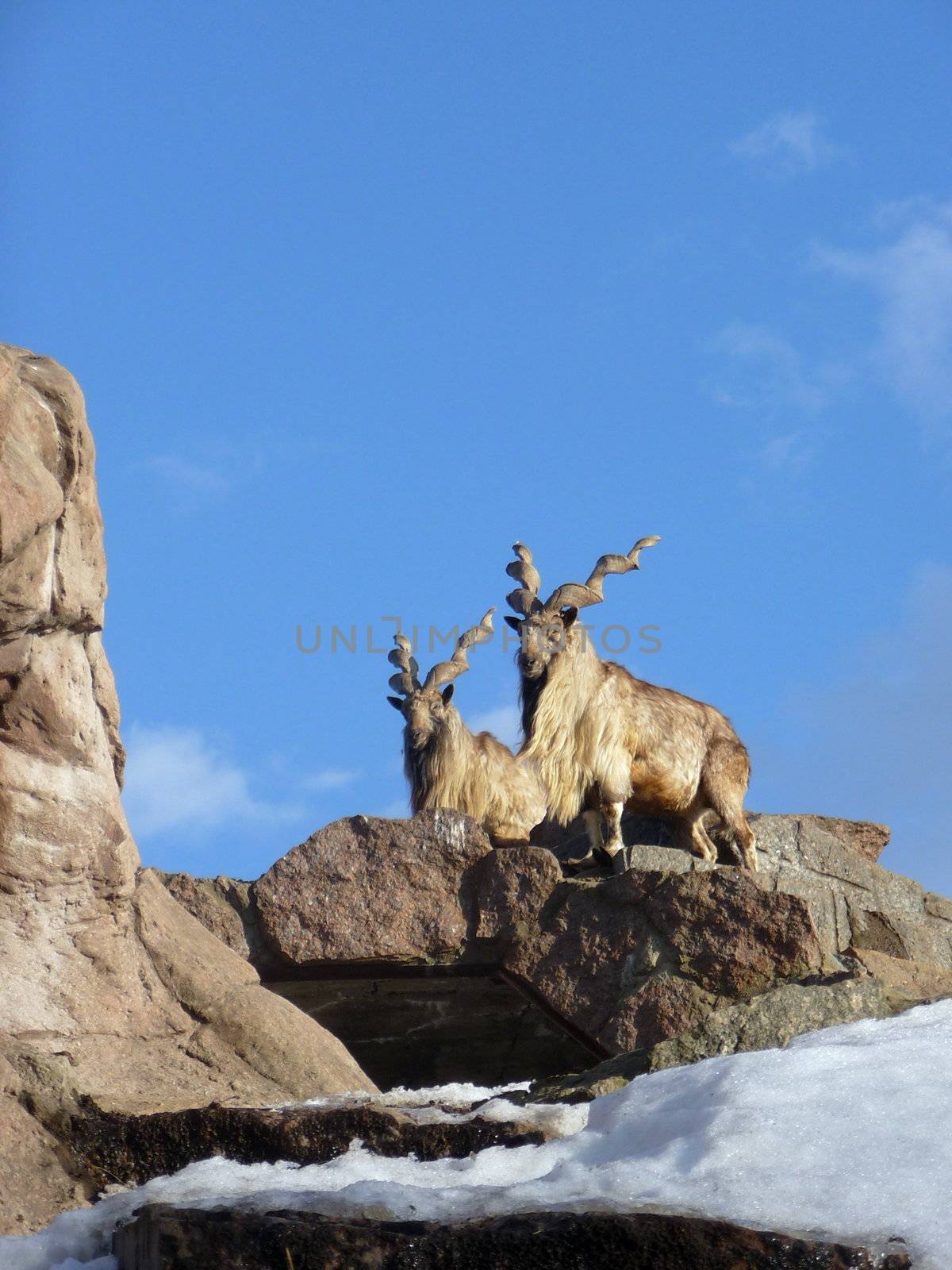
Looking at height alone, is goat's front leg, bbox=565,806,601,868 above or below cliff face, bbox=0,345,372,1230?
above

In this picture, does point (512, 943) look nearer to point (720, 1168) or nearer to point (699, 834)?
point (720, 1168)

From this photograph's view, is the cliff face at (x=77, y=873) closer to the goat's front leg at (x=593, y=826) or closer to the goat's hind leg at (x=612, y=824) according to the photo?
the goat's hind leg at (x=612, y=824)

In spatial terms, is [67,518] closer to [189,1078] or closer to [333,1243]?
[189,1078]

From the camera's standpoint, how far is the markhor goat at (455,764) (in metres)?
13.2

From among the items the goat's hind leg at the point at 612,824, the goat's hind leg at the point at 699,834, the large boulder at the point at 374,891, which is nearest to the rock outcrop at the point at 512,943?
the large boulder at the point at 374,891

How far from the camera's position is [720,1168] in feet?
11.0

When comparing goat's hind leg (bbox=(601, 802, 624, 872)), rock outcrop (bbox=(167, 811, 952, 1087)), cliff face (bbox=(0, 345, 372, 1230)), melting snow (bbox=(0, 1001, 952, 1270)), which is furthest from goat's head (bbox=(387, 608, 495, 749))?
melting snow (bbox=(0, 1001, 952, 1270))

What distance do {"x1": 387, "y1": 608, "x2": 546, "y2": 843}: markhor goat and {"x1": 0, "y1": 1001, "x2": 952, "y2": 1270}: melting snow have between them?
8924mm

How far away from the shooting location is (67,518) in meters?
5.46

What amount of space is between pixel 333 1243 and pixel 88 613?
3.02 m

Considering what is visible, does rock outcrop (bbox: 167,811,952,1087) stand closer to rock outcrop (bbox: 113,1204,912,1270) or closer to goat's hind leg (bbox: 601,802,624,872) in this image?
goat's hind leg (bbox: 601,802,624,872)

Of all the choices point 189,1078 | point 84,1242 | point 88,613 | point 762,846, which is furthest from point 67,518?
point 762,846

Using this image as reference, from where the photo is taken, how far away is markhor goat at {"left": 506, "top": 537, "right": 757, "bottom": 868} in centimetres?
1248

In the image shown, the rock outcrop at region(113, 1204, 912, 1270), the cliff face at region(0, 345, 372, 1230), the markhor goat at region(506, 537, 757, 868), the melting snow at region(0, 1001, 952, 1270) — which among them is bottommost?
the rock outcrop at region(113, 1204, 912, 1270)
